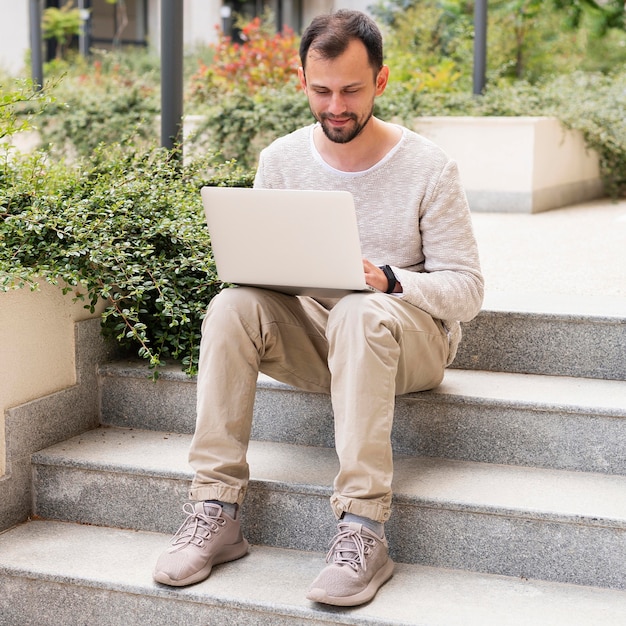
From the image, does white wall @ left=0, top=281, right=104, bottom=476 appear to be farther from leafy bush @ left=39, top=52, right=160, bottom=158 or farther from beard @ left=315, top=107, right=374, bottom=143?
leafy bush @ left=39, top=52, right=160, bottom=158

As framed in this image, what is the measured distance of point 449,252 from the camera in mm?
2461

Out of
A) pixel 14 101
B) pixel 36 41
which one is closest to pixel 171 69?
pixel 14 101

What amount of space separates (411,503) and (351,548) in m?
0.27

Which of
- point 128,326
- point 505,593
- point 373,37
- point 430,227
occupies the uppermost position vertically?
point 373,37

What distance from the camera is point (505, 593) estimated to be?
2.25m

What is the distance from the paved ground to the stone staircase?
456 mm

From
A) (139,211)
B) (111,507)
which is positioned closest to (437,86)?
(139,211)

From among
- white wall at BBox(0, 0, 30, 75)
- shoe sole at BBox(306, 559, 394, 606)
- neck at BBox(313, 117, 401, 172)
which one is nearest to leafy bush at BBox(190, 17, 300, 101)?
neck at BBox(313, 117, 401, 172)

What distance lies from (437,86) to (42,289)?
4.80 meters

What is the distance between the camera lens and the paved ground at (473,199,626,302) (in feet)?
11.4

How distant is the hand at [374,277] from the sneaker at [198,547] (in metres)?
0.65

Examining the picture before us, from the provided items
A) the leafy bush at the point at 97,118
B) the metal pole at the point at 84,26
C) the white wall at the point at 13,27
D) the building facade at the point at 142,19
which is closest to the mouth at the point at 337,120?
the leafy bush at the point at 97,118

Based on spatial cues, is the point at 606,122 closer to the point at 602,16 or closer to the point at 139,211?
the point at 139,211

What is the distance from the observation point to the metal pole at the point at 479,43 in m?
6.50
